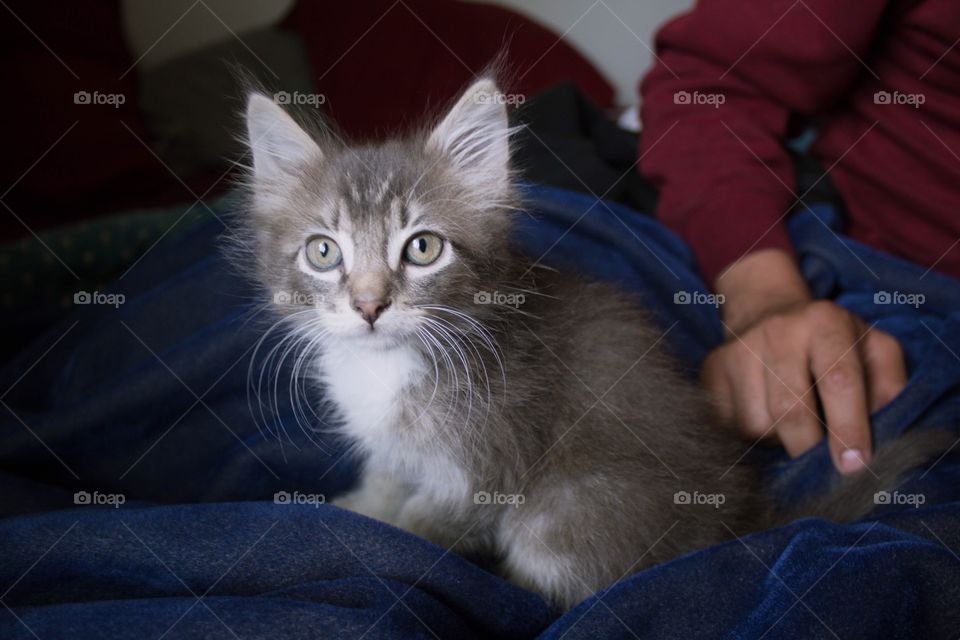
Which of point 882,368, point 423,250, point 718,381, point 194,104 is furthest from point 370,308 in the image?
point 194,104

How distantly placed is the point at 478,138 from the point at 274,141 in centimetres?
39

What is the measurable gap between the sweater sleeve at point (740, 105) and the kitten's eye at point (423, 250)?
2.67ft

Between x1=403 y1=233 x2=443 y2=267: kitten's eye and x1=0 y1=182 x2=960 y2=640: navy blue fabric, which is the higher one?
x1=403 y1=233 x2=443 y2=267: kitten's eye

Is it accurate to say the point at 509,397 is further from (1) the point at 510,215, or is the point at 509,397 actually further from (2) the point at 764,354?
(2) the point at 764,354

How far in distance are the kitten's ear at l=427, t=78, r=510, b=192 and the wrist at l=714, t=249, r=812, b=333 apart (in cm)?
63

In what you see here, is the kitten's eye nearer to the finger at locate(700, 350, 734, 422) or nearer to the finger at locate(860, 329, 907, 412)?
the finger at locate(700, 350, 734, 422)

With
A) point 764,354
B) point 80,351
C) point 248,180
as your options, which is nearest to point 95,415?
point 80,351

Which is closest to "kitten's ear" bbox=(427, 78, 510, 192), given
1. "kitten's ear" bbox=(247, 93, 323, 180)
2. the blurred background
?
the blurred background

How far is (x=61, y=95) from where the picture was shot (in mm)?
2277

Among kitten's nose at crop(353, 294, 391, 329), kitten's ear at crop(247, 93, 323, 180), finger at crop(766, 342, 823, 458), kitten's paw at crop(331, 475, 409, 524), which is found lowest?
kitten's paw at crop(331, 475, 409, 524)

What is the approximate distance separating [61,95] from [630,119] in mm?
→ 1933

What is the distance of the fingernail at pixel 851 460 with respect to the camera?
1245 mm

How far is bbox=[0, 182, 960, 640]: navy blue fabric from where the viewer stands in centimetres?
91

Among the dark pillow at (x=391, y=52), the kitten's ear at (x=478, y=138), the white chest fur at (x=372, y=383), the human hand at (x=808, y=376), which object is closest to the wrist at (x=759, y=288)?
the human hand at (x=808, y=376)
